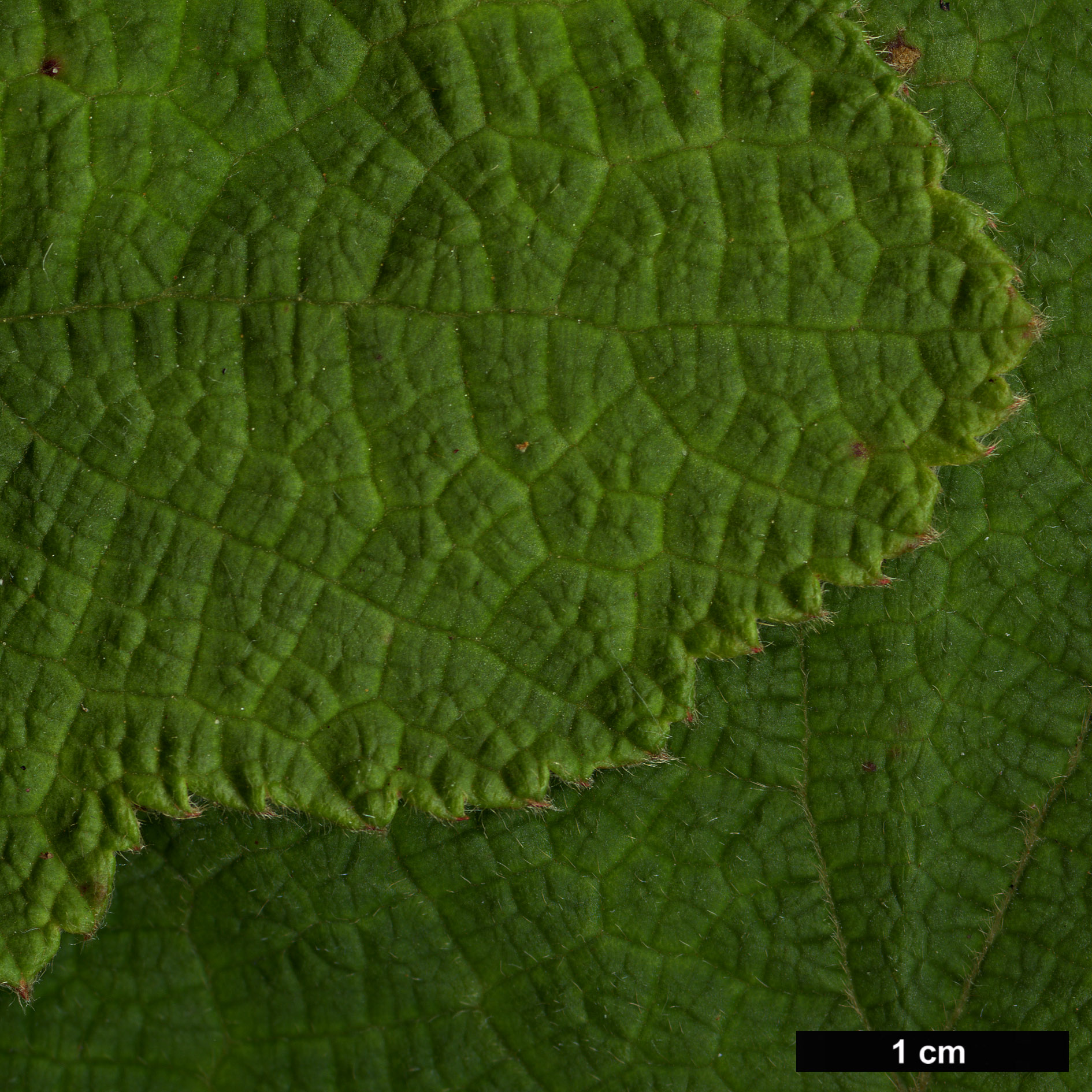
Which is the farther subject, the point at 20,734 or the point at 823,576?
the point at 20,734

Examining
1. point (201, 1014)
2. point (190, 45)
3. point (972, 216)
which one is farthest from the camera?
point (201, 1014)

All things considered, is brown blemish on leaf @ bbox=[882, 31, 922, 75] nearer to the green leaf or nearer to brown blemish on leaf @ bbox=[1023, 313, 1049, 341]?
the green leaf

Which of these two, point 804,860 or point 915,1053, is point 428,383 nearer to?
point 804,860

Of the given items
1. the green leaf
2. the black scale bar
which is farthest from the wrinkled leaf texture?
the green leaf

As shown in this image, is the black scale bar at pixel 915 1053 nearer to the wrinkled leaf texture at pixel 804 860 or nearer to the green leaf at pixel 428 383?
the wrinkled leaf texture at pixel 804 860

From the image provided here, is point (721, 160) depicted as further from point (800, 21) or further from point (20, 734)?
point (20, 734)

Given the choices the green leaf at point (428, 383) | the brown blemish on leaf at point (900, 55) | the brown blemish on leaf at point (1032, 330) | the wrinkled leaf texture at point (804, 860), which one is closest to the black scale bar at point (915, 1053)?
the wrinkled leaf texture at point (804, 860)

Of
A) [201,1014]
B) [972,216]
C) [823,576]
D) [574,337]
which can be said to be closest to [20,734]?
[201,1014]
